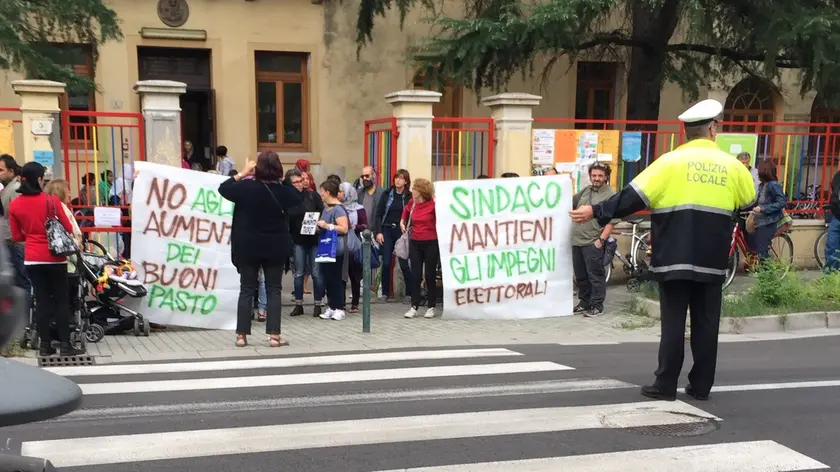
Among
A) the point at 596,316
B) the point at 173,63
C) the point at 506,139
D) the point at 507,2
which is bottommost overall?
the point at 596,316

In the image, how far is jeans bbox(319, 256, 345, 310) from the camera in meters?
9.31

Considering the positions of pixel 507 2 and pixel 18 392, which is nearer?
pixel 18 392

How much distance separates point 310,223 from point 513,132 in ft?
12.2

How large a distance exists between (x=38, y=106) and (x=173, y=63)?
26.9 ft

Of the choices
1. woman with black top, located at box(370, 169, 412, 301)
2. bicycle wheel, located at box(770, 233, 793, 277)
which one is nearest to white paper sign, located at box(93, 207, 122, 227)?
woman with black top, located at box(370, 169, 412, 301)

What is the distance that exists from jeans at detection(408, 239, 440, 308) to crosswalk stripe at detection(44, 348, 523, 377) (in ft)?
7.31

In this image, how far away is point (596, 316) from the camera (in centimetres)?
964

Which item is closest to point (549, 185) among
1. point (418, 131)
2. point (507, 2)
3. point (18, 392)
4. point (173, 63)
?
point (418, 131)

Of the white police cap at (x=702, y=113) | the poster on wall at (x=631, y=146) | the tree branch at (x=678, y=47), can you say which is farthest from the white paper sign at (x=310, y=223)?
the tree branch at (x=678, y=47)

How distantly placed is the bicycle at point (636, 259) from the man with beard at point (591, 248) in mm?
1592

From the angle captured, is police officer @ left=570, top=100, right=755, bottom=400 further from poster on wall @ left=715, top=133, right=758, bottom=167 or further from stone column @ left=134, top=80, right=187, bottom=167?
poster on wall @ left=715, top=133, right=758, bottom=167

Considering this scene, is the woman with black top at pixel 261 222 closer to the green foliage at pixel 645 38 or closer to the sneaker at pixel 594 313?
the sneaker at pixel 594 313

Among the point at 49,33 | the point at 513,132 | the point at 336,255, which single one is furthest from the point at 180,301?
the point at 49,33

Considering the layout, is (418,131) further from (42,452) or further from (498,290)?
(42,452)
